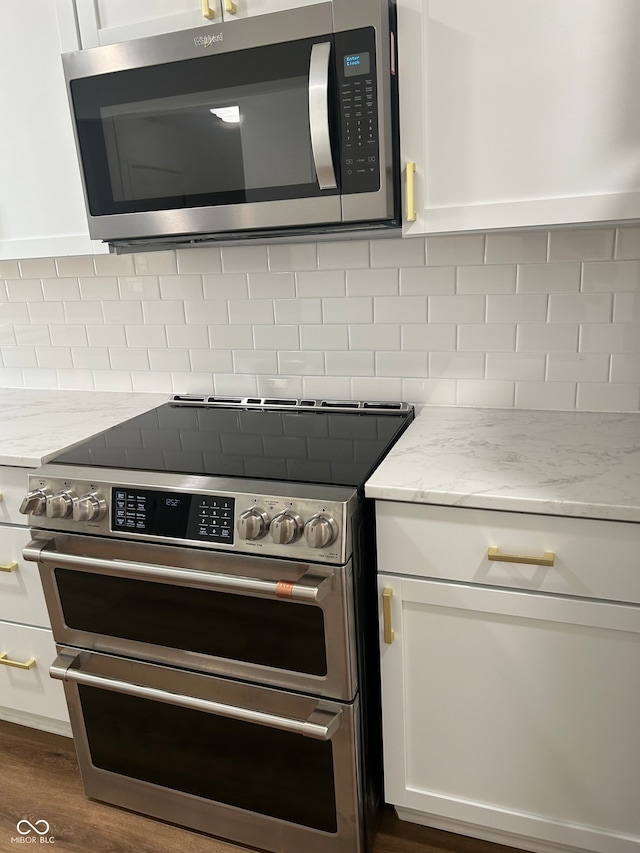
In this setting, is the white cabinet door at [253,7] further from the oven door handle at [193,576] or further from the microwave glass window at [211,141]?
the oven door handle at [193,576]

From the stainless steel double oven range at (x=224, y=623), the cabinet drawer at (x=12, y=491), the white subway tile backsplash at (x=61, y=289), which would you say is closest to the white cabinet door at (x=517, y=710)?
the stainless steel double oven range at (x=224, y=623)

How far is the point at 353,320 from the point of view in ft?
6.36

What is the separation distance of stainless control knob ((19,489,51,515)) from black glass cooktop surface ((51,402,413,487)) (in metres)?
0.10

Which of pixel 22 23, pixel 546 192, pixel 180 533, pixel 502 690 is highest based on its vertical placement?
pixel 22 23

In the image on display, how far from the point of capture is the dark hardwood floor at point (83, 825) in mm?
1613

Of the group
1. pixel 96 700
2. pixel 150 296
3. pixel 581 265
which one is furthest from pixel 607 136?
pixel 96 700

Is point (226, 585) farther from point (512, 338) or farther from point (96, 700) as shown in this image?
point (512, 338)

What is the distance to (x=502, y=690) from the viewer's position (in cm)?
139

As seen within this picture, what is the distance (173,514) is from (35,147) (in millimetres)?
1117

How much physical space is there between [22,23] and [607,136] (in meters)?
1.47

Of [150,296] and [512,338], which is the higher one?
[150,296]

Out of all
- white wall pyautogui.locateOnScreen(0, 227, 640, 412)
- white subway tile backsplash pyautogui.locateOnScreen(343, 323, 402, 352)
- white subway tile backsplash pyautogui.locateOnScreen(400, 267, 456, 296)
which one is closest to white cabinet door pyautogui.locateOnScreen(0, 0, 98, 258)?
white wall pyautogui.locateOnScreen(0, 227, 640, 412)

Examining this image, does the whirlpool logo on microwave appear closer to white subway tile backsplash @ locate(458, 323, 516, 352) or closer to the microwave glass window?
the microwave glass window

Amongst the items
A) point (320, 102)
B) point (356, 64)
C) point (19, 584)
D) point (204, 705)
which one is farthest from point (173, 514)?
point (356, 64)
